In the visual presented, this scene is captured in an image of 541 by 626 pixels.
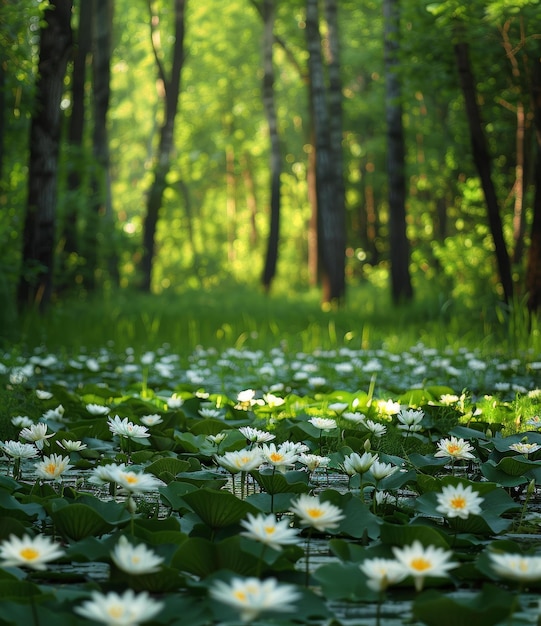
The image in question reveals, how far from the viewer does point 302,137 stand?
34000 millimetres

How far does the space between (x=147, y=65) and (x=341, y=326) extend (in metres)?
25.1

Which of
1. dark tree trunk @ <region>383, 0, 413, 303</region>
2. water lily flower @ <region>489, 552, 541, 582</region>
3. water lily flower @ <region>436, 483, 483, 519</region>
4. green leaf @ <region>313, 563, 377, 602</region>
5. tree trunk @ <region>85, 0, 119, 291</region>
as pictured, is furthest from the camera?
tree trunk @ <region>85, 0, 119, 291</region>

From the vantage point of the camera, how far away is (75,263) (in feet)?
47.1

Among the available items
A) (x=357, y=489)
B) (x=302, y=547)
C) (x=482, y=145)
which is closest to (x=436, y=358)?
(x=482, y=145)

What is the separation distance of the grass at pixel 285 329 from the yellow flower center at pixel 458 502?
5.43 metres

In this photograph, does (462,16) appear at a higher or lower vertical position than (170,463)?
higher

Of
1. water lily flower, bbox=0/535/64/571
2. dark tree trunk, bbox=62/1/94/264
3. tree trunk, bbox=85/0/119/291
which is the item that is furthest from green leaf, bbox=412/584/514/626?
tree trunk, bbox=85/0/119/291

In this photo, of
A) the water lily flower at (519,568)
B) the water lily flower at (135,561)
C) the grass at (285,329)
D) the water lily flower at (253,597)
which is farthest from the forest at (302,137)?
the water lily flower at (253,597)

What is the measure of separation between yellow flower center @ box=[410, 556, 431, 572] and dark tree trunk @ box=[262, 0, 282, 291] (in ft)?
66.3

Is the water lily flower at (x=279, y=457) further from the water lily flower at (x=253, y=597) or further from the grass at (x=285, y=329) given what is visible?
the grass at (x=285, y=329)

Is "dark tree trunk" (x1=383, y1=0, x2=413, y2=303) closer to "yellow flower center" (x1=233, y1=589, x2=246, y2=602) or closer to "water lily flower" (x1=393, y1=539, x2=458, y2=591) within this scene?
"water lily flower" (x1=393, y1=539, x2=458, y2=591)

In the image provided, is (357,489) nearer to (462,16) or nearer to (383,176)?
(462,16)

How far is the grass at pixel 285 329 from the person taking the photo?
27.0ft

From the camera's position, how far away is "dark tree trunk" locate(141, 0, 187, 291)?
1909 centimetres
